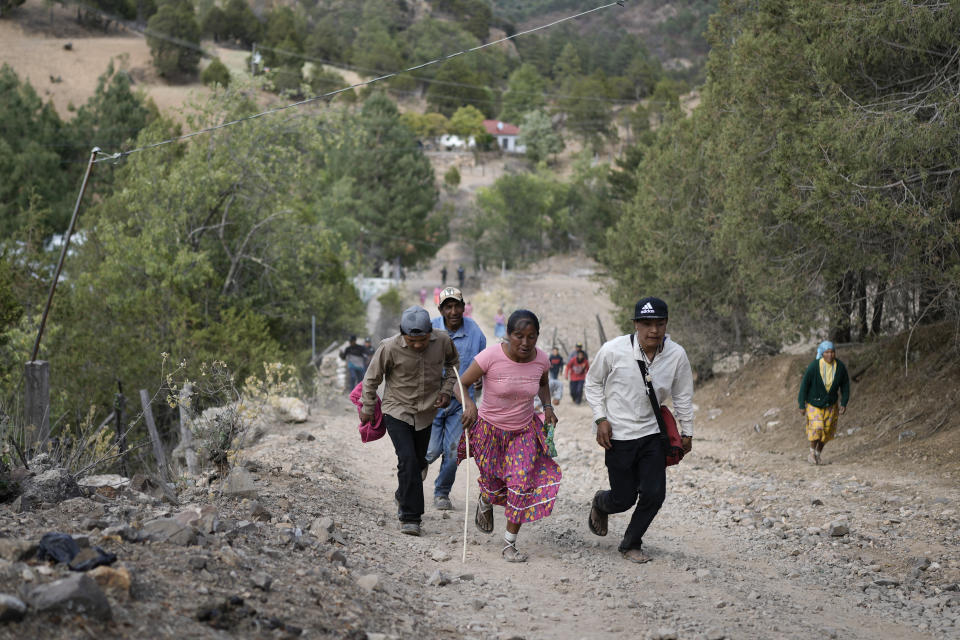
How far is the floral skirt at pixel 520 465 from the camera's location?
22.3 feet

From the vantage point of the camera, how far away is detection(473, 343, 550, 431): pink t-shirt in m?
6.71

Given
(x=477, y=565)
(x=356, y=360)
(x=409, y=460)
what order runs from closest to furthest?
(x=477, y=565), (x=409, y=460), (x=356, y=360)

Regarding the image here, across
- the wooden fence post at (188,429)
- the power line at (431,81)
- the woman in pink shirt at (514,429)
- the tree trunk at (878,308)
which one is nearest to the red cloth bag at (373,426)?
the woman in pink shirt at (514,429)

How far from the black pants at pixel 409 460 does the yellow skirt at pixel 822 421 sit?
6069mm

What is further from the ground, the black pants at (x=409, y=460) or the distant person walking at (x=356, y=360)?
the black pants at (x=409, y=460)

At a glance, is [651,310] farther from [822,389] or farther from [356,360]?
Answer: [356,360]

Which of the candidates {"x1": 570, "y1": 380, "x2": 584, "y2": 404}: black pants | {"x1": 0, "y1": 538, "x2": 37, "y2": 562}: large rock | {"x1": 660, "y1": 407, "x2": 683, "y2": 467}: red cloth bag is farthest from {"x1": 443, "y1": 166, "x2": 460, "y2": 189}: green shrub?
{"x1": 0, "y1": 538, "x2": 37, "y2": 562}: large rock

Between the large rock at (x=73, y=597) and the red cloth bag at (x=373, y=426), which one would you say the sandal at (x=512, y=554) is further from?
the large rock at (x=73, y=597)

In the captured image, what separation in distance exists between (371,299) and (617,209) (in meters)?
13.0

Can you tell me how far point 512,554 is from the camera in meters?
6.79

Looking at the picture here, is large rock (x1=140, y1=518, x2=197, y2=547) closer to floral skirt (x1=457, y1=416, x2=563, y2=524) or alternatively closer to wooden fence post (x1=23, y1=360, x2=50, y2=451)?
floral skirt (x1=457, y1=416, x2=563, y2=524)

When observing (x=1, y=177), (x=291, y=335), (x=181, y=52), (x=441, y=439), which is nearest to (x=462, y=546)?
(x=441, y=439)

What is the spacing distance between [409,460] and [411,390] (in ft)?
1.76

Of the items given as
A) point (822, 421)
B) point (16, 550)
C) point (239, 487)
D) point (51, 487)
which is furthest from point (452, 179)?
point (16, 550)
